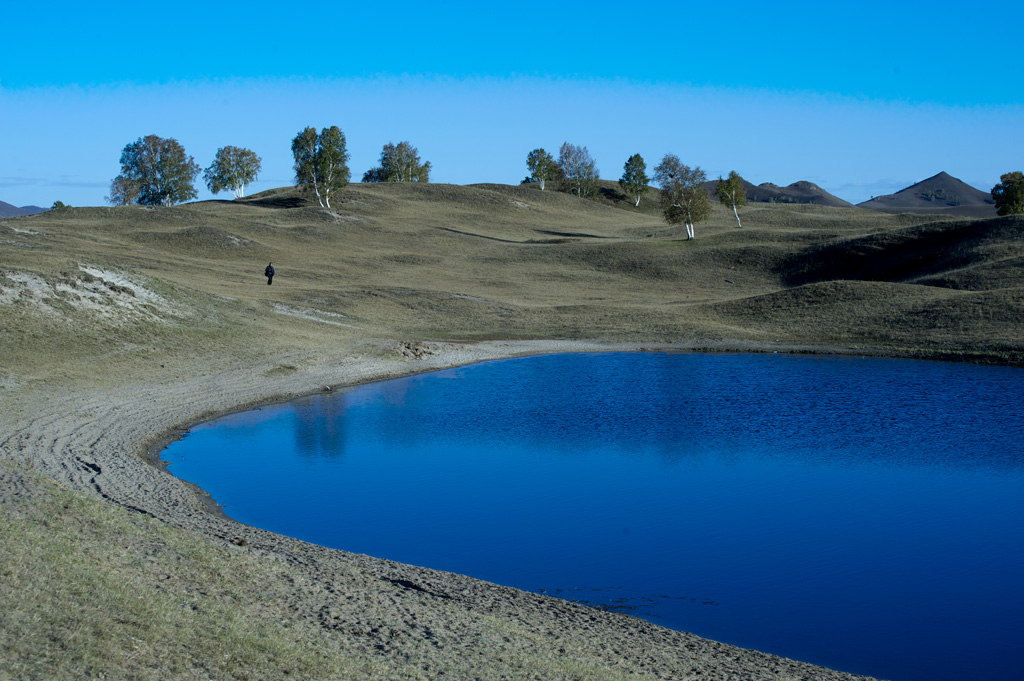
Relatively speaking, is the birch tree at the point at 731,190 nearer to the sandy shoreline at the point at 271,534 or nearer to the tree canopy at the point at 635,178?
the tree canopy at the point at 635,178

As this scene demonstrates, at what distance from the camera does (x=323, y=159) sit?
338 feet

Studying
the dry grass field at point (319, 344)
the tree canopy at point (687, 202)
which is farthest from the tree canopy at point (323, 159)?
the tree canopy at point (687, 202)

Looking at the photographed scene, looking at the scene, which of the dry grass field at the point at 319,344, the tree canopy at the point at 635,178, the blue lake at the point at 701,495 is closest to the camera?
the dry grass field at the point at 319,344

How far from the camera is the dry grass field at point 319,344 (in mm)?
10336

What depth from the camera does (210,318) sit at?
3919cm

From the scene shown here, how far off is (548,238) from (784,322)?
152 feet

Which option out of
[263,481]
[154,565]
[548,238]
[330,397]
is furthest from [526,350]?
[548,238]

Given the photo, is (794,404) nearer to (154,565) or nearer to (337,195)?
(154,565)

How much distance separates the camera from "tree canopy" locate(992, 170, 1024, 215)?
85.2m

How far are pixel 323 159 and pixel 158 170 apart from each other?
1538 inches

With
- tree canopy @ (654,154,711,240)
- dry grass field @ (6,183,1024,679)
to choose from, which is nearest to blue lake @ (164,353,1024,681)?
dry grass field @ (6,183,1024,679)

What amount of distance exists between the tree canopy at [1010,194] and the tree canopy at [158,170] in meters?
103

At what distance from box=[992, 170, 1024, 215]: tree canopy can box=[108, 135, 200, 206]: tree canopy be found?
103451 mm

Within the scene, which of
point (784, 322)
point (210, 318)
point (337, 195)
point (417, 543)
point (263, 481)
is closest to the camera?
point (417, 543)
